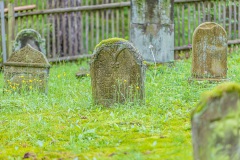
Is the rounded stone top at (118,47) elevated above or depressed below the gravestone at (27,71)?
above

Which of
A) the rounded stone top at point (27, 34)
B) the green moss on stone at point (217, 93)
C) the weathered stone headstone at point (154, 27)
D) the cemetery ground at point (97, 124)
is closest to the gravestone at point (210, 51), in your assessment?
the cemetery ground at point (97, 124)

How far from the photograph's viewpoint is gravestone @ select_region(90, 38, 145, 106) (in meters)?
9.52

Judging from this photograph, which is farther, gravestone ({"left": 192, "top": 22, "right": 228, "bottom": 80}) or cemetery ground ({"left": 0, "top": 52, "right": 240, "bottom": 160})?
gravestone ({"left": 192, "top": 22, "right": 228, "bottom": 80})

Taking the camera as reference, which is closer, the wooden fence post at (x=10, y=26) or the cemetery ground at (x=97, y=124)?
the cemetery ground at (x=97, y=124)

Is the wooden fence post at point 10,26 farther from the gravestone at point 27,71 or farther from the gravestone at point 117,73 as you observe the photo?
the gravestone at point 117,73

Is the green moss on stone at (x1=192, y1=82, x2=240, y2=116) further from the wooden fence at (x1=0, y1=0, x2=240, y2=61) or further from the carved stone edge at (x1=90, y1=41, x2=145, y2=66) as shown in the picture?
the wooden fence at (x1=0, y1=0, x2=240, y2=61)

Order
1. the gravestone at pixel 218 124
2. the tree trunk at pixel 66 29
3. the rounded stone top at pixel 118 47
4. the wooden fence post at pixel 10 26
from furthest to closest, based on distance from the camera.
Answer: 1. the tree trunk at pixel 66 29
2. the wooden fence post at pixel 10 26
3. the rounded stone top at pixel 118 47
4. the gravestone at pixel 218 124

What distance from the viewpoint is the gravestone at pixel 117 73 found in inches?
375

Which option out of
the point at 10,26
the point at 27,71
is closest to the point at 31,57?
the point at 27,71

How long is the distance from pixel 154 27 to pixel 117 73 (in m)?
4.06

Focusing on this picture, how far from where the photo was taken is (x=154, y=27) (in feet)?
44.2

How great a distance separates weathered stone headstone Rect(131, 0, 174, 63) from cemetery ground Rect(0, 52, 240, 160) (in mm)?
1665

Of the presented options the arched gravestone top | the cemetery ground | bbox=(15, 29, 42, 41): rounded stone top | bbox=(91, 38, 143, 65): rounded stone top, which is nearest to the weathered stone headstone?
the cemetery ground

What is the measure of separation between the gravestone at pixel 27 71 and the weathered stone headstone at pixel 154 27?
8.91ft
